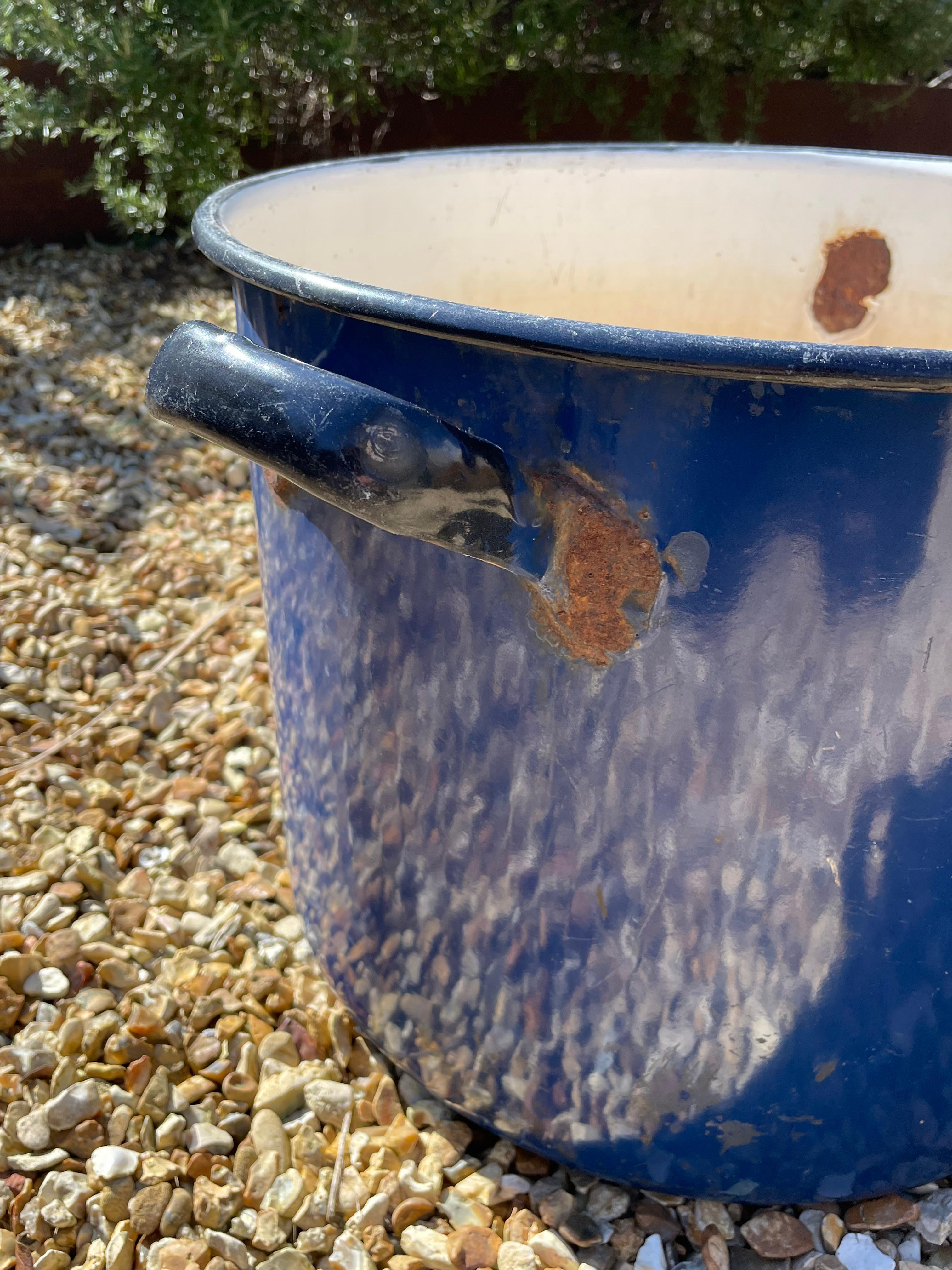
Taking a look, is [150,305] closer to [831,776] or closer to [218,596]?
[218,596]

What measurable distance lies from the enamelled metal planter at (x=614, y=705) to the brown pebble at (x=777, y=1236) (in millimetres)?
74

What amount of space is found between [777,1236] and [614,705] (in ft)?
1.93

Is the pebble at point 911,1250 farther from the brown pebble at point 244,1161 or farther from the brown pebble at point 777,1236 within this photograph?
the brown pebble at point 244,1161

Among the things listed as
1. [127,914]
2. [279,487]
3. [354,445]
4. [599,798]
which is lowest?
[127,914]

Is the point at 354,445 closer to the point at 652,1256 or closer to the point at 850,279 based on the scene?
the point at 652,1256

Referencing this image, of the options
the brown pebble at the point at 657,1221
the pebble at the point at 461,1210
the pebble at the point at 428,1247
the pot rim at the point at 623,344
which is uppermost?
the pot rim at the point at 623,344

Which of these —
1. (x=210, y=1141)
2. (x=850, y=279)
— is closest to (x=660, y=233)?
(x=850, y=279)

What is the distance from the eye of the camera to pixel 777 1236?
39.5 inches

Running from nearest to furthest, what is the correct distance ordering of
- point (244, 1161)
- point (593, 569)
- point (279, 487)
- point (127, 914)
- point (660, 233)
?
point (593, 569) → point (279, 487) → point (244, 1161) → point (127, 914) → point (660, 233)

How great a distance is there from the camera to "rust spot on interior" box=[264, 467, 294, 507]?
861 millimetres

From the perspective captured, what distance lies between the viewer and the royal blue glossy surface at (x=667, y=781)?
0.66 metres

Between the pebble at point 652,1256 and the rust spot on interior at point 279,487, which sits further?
the pebble at point 652,1256

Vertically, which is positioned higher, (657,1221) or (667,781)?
(667,781)

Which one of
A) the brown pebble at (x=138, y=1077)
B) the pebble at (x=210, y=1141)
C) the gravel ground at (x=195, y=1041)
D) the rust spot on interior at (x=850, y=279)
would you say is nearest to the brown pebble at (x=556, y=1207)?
the gravel ground at (x=195, y=1041)
